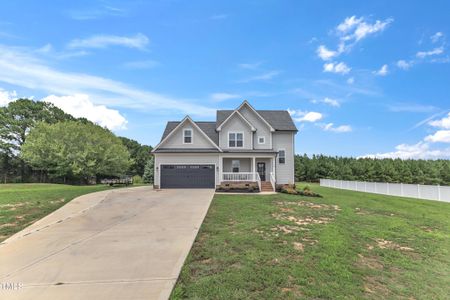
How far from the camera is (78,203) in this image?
47.9 ft

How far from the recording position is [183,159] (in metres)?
23.8

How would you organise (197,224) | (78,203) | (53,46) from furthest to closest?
(53,46) → (78,203) → (197,224)

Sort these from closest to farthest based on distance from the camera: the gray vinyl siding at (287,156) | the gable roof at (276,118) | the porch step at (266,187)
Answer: the porch step at (266,187), the gray vinyl siding at (287,156), the gable roof at (276,118)

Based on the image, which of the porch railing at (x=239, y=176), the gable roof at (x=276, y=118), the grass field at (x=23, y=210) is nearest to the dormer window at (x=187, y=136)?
the gable roof at (x=276, y=118)

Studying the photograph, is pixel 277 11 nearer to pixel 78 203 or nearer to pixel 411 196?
pixel 78 203

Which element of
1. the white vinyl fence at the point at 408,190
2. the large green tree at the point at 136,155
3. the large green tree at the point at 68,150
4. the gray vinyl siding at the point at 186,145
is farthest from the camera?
the large green tree at the point at 136,155

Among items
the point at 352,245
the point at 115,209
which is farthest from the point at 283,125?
the point at 352,245

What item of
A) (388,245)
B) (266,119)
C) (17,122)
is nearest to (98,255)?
(388,245)

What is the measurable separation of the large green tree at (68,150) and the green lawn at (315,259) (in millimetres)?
33259

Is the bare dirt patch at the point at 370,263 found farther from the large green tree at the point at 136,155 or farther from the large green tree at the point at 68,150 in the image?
the large green tree at the point at 136,155

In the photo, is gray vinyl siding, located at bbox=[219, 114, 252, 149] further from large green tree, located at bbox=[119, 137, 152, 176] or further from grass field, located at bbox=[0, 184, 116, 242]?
large green tree, located at bbox=[119, 137, 152, 176]

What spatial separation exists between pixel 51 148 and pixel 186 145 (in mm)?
23495

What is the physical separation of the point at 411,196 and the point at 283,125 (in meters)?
12.6

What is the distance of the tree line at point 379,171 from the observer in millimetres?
48219
